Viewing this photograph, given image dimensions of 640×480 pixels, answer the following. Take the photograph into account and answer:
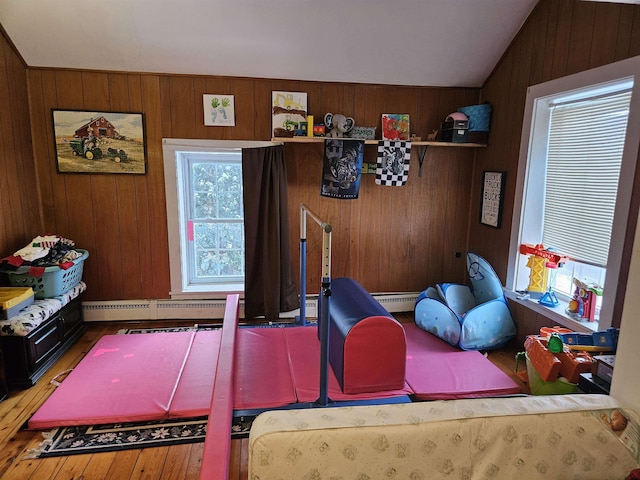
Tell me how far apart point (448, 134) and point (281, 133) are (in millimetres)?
1547

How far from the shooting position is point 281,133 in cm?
360

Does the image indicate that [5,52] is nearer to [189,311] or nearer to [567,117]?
[189,311]

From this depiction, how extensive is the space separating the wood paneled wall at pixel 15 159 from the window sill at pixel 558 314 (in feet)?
13.4

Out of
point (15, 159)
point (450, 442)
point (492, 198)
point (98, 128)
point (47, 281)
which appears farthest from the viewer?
point (492, 198)

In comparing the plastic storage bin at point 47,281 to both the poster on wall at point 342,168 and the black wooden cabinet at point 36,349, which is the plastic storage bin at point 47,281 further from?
the poster on wall at point 342,168

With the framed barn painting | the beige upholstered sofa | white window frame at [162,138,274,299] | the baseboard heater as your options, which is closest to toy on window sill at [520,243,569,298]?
the beige upholstered sofa

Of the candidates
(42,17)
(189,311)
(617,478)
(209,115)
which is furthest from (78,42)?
(617,478)

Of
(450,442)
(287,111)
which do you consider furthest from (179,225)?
(450,442)

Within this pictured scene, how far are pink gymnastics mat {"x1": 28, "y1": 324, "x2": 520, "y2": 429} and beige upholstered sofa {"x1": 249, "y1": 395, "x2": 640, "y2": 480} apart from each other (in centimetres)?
123

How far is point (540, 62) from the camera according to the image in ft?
10.1

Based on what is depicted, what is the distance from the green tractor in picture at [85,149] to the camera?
3459 millimetres

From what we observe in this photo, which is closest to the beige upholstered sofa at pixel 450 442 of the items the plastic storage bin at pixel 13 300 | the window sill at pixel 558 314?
the window sill at pixel 558 314

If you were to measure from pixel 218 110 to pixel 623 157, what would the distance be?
302 centimetres

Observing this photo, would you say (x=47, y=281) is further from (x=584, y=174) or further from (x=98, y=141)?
(x=584, y=174)
